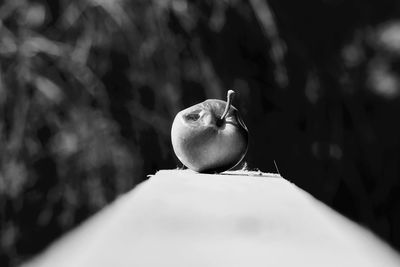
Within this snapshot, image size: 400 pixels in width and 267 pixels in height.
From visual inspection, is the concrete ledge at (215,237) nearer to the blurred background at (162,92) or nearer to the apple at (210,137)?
the apple at (210,137)

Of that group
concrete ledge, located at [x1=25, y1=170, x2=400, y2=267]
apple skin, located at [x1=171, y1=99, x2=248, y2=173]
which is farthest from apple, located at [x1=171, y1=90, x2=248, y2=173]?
concrete ledge, located at [x1=25, y1=170, x2=400, y2=267]

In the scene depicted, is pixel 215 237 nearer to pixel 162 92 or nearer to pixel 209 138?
pixel 209 138

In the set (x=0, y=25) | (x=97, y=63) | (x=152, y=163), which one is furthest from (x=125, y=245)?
(x=0, y=25)

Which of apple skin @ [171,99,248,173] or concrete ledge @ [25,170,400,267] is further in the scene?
apple skin @ [171,99,248,173]

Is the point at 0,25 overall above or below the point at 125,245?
above

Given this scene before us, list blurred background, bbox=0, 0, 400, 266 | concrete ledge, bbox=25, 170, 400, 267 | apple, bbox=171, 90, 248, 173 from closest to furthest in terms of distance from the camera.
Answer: concrete ledge, bbox=25, 170, 400, 267 < apple, bbox=171, 90, 248, 173 < blurred background, bbox=0, 0, 400, 266

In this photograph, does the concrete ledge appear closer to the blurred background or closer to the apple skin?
the apple skin

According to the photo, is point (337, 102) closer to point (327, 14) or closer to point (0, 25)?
point (327, 14)
